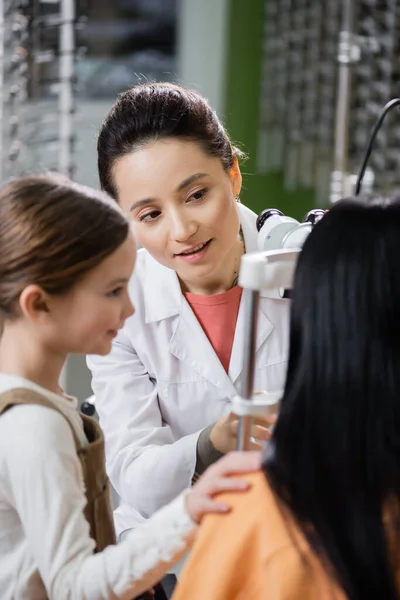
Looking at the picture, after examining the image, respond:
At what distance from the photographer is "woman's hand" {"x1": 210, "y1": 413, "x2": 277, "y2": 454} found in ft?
3.48

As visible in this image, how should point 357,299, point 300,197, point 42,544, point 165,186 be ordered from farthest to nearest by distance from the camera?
point 300,197, point 165,186, point 42,544, point 357,299

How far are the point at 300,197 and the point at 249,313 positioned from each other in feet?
11.8

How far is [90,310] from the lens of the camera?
0.94 m

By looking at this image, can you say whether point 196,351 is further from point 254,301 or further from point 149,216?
point 254,301

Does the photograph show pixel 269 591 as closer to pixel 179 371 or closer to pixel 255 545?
pixel 255 545

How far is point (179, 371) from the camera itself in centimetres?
138

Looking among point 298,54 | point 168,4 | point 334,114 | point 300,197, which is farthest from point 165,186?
point 168,4

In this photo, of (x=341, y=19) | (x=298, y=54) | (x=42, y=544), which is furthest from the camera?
(x=298, y=54)

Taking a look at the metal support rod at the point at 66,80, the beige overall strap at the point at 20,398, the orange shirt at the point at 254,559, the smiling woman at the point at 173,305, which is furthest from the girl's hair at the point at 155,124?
the metal support rod at the point at 66,80

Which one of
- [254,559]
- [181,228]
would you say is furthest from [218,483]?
[181,228]

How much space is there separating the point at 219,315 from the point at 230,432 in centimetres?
32

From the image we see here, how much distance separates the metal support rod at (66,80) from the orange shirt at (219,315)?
1.56 m

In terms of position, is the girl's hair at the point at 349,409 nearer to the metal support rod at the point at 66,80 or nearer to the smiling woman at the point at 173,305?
the smiling woman at the point at 173,305

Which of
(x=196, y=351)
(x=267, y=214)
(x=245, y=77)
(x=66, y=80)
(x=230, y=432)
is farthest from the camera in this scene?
(x=245, y=77)
